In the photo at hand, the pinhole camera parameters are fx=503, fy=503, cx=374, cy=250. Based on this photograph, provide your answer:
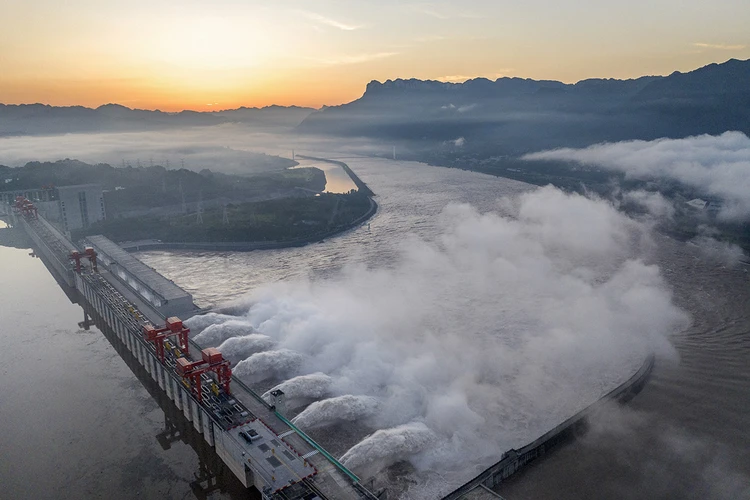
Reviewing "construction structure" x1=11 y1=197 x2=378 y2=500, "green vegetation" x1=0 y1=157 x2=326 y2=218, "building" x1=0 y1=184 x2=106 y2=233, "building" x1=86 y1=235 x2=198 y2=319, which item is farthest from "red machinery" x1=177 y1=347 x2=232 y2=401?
"green vegetation" x1=0 y1=157 x2=326 y2=218

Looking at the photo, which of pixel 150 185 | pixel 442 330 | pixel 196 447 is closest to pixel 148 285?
pixel 196 447

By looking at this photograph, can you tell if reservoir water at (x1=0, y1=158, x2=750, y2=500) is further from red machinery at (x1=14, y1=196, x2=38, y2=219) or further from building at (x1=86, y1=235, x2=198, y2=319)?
red machinery at (x1=14, y1=196, x2=38, y2=219)

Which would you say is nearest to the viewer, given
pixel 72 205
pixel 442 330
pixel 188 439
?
pixel 188 439

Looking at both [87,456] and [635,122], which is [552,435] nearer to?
[87,456]

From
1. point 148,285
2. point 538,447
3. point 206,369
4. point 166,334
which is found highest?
point 166,334

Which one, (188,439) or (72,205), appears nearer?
(188,439)

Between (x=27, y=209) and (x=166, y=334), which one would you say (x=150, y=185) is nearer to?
(x=27, y=209)

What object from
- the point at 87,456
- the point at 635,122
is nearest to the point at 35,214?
the point at 87,456
